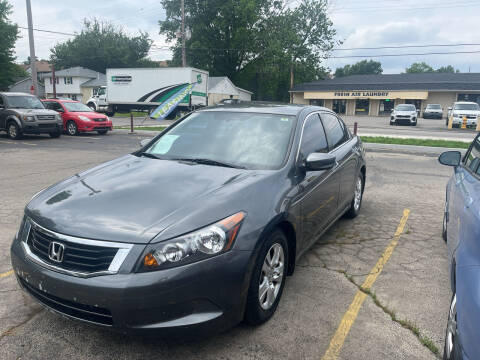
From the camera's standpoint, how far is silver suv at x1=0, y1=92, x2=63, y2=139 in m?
14.5

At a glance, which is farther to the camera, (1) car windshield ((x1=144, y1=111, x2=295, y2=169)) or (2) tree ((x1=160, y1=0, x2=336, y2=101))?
(2) tree ((x1=160, y1=0, x2=336, y2=101))

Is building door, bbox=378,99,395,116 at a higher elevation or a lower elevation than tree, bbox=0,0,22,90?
lower

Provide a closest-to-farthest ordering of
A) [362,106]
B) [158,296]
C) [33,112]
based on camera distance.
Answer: [158,296], [33,112], [362,106]

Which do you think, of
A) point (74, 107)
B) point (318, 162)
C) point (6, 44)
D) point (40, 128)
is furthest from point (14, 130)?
point (6, 44)

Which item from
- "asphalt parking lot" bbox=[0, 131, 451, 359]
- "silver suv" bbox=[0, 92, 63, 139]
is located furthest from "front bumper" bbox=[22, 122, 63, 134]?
"asphalt parking lot" bbox=[0, 131, 451, 359]

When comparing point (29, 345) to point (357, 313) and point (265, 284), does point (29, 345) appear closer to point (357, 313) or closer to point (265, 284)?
point (265, 284)

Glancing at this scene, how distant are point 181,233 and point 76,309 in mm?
769

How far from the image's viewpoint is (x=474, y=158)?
3.28 m

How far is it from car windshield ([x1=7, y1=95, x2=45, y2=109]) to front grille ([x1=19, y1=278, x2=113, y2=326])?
49.2 feet

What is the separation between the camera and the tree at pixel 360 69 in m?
101

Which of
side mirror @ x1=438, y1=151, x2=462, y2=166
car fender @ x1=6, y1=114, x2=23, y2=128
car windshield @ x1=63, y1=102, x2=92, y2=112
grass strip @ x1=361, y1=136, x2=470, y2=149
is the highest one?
car windshield @ x1=63, y1=102, x2=92, y2=112

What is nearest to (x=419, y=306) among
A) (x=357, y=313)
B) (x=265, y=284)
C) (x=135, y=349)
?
(x=357, y=313)

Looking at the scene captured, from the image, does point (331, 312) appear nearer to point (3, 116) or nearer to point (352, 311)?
point (352, 311)

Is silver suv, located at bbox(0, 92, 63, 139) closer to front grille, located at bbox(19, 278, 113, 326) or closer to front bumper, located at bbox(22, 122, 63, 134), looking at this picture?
front bumper, located at bbox(22, 122, 63, 134)
